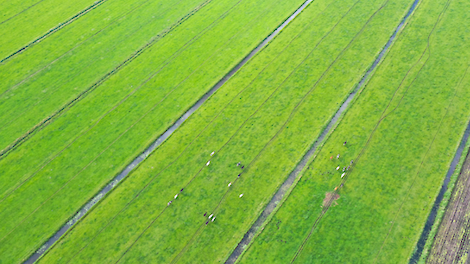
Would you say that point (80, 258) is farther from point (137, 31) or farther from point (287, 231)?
point (137, 31)

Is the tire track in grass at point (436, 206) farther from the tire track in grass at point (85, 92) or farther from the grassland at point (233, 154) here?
the tire track in grass at point (85, 92)

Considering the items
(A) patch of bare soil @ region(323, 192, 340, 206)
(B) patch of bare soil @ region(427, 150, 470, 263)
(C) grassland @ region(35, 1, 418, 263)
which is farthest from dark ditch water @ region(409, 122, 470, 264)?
(C) grassland @ region(35, 1, 418, 263)

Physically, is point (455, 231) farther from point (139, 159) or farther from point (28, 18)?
point (28, 18)

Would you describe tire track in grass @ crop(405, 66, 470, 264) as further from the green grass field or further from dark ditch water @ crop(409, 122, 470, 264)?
the green grass field

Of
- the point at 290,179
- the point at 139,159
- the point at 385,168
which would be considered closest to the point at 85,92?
the point at 139,159

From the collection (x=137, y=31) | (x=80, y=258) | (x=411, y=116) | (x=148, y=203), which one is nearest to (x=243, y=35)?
(x=137, y=31)

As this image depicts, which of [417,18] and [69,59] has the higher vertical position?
[69,59]

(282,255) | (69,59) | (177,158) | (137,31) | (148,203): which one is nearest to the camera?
(282,255)
